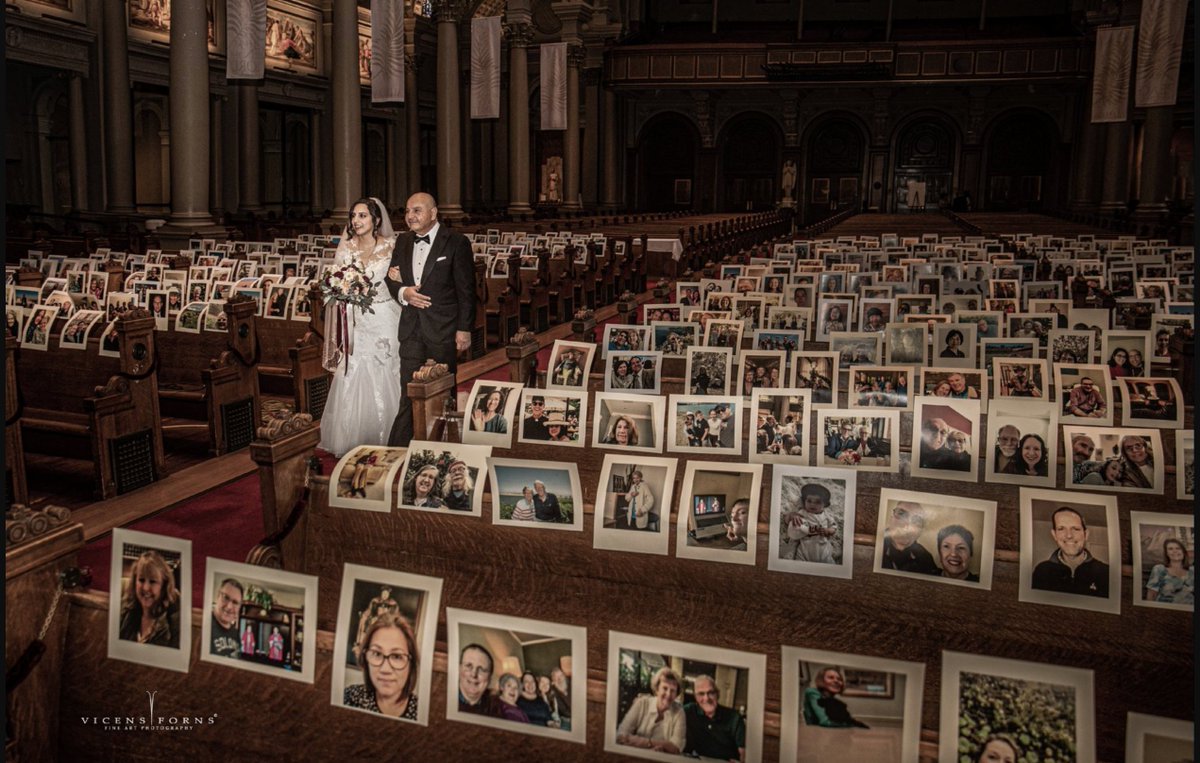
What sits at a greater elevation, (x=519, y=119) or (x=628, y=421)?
(x=519, y=119)

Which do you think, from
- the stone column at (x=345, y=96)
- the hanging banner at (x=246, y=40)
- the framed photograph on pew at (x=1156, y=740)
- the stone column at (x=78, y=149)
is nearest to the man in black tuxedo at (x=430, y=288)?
the framed photograph on pew at (x=1156, y=740)

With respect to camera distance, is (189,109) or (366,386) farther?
(189,109)

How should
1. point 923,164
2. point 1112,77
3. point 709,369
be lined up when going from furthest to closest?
point 923,164, point 1112,77, point 709,369

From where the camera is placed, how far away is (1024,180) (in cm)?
3675

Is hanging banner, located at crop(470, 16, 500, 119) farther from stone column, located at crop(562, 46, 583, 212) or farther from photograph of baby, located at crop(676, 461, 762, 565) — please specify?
photograph of baby, located at crop(676, 461, 762, 565)

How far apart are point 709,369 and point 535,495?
238 cm

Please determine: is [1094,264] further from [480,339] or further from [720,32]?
[720,32]

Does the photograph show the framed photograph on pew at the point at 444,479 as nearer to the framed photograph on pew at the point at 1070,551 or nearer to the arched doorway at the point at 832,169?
the framed photograph on pew at the point at 1070,551

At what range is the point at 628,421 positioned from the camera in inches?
173

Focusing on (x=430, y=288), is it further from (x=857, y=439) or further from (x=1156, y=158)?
(x=1156, y=158)

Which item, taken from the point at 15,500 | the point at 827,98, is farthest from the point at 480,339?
the point at 827,98

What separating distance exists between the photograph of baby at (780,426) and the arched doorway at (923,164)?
35.9m

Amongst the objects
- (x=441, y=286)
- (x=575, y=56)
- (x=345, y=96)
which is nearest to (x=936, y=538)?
(x=441, y=286)

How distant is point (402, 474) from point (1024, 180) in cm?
3830
